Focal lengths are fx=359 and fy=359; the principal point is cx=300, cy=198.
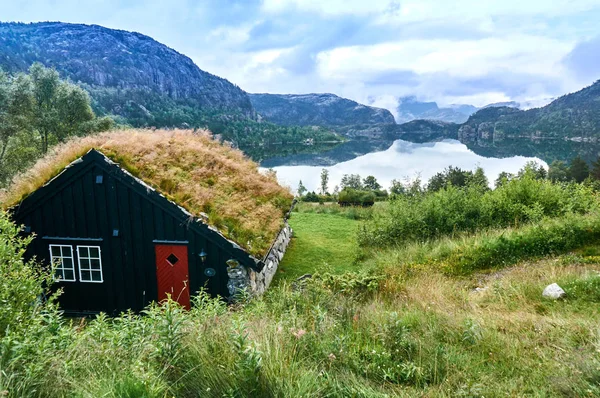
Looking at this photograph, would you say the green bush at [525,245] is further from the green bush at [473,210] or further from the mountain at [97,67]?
the mountain at [97,67]

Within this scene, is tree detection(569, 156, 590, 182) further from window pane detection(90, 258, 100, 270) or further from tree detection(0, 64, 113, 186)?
window pane detection(90, 258, 100, 270)

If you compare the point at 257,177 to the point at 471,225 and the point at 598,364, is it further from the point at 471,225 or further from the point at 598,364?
the point at 598,364

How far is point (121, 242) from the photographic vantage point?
9.93m

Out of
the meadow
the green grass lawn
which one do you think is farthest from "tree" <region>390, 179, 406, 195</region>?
the meadow

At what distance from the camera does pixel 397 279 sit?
9453 mm

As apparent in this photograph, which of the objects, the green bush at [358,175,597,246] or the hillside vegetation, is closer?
the hillside vegetation

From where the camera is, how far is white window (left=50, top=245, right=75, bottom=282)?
33.0ft

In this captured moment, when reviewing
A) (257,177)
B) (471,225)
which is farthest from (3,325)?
(471,225)

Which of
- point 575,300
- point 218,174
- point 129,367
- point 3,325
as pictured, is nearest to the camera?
point 129,367

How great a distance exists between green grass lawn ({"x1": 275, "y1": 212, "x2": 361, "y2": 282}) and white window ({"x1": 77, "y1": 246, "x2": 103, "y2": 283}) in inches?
212

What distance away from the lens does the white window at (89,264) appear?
1005 centimetres

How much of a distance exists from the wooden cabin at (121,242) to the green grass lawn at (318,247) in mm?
3164

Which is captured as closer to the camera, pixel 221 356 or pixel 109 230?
pixel 221 356

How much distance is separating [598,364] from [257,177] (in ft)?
41.4
